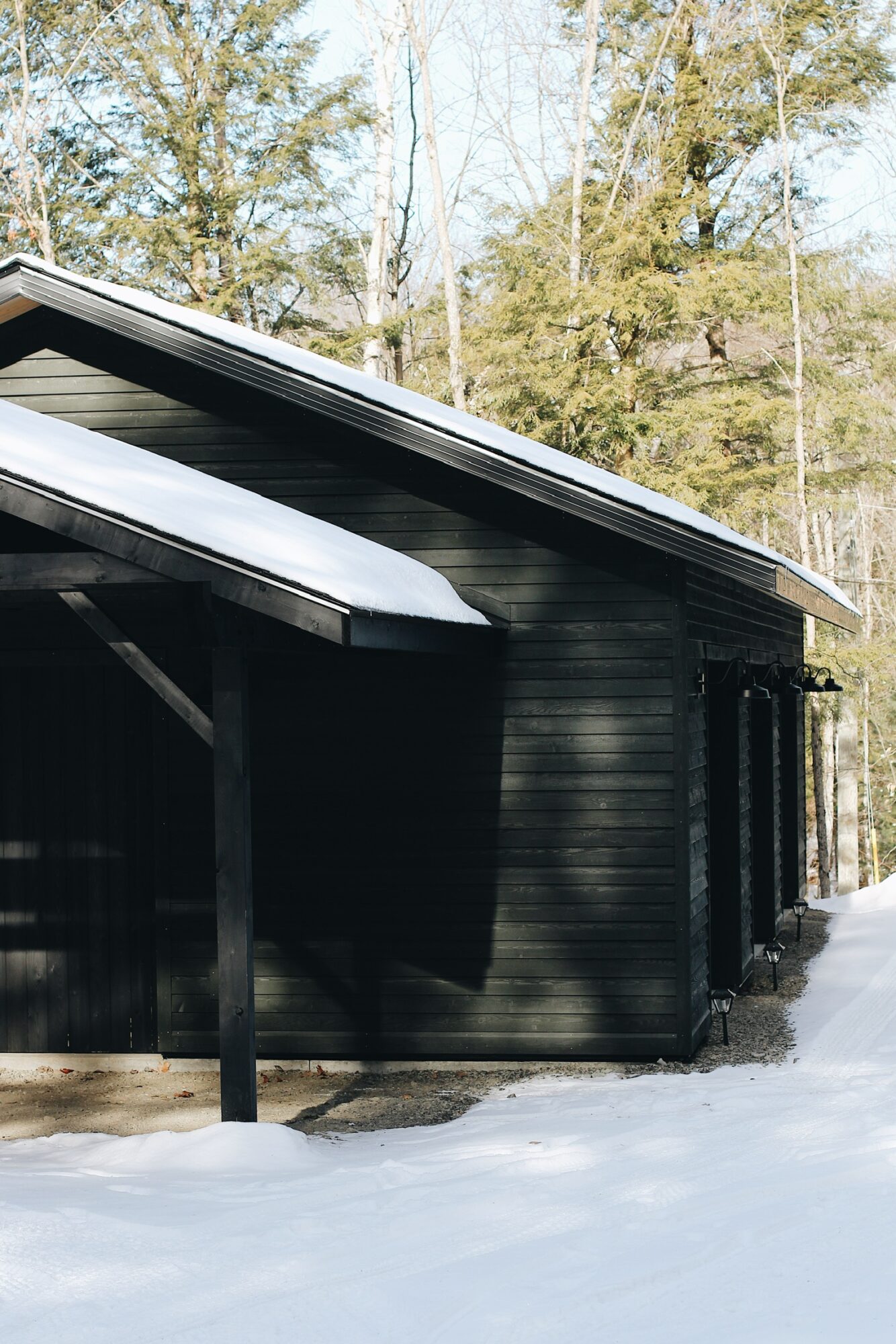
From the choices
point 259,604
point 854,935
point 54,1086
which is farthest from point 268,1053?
point 854,935

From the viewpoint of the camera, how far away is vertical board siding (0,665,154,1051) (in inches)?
330

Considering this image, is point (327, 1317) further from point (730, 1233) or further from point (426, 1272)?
point (730, 1233)

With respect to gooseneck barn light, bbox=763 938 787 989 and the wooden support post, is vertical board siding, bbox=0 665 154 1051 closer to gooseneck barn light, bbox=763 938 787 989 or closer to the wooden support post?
the wooden support post

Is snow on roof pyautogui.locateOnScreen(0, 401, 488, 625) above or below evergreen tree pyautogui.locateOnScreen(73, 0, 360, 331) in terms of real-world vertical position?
below

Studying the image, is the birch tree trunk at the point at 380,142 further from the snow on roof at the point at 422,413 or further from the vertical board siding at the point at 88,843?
the vertical board siding at the point at 88,843

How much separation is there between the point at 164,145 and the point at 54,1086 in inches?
679

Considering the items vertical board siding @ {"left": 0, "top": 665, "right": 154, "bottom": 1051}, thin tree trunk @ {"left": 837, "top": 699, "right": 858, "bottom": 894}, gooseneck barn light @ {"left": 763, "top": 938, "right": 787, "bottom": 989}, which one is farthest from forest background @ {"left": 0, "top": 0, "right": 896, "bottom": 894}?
vertical board siding @ {"left": 0, "top": 665, "right": 154, "bottom": 1051}

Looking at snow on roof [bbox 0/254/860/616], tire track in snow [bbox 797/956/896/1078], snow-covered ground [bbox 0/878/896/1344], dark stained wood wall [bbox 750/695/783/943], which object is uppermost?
snow on roof [bbox 0/254/860/616]

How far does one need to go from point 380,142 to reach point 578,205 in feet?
10.8

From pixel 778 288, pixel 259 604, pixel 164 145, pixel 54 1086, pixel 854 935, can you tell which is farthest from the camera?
pixel 164 145

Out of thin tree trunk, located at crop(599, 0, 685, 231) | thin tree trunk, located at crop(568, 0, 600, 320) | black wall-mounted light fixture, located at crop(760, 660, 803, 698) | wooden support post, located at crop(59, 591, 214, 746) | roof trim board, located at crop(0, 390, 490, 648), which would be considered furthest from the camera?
thin tree trunk, located at crop(568, 0, 600, 320)

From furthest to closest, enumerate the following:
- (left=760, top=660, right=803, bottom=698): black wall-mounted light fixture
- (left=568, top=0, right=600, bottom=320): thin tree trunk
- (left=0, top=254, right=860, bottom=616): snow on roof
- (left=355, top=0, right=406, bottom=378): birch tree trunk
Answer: (left=568, top=0, right=600, bottom=320): thin tree trunk, (left=355, top=0, right=406, bottom=378): birch tree trunk, (left=760, top=660, right=803, bottom=698): black wall-mounted light fixture, (left=0, top=254, right=860, bottom=616): snow on roof

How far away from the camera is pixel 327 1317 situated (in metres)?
4.38

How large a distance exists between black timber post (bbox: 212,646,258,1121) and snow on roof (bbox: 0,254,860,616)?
2.27 m
